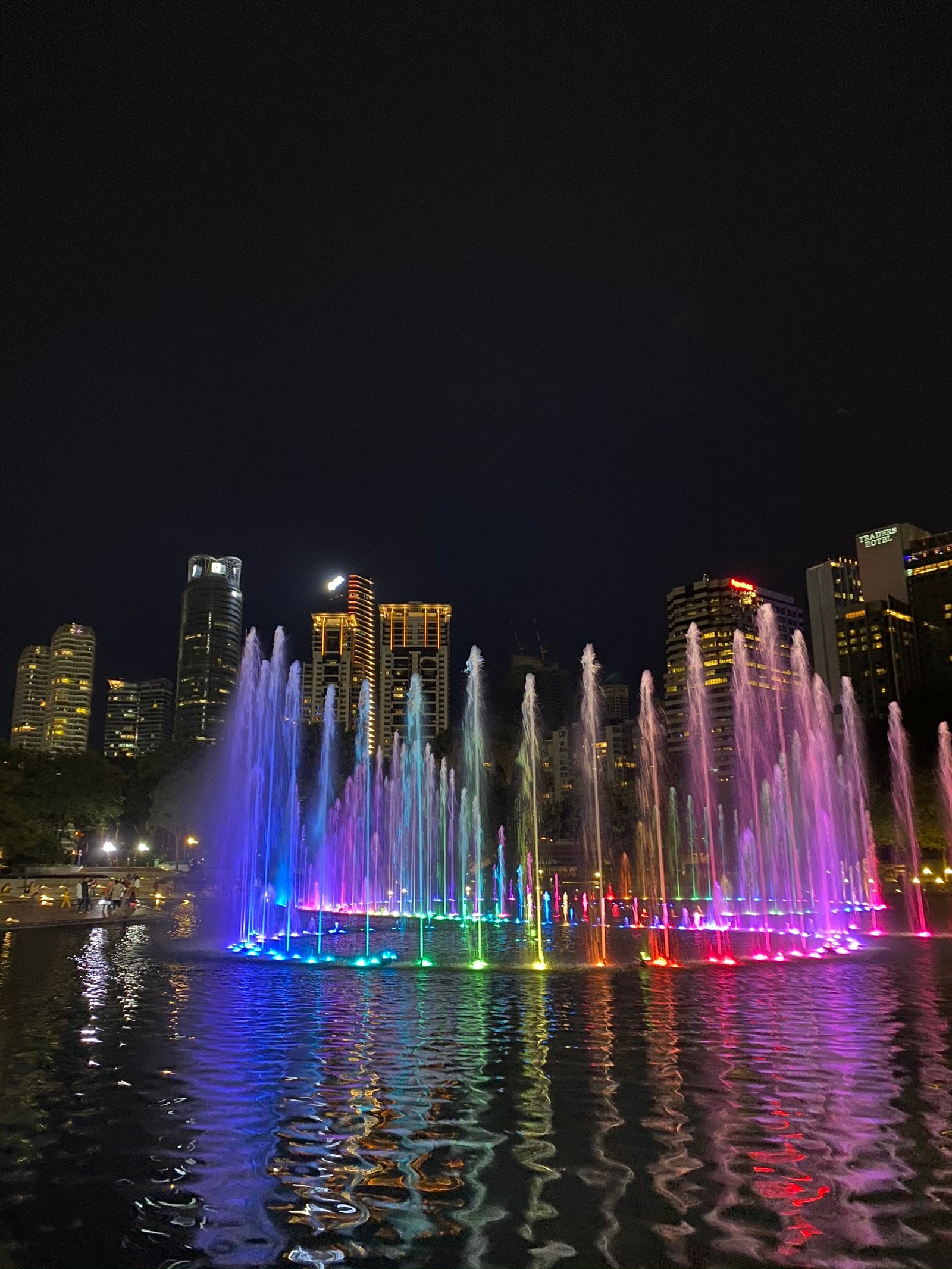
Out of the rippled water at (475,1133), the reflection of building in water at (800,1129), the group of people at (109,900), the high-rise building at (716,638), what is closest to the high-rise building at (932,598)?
the high-rise building at (716,638)

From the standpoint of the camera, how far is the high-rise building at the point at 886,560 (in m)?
170

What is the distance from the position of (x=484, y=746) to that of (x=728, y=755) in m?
78.2

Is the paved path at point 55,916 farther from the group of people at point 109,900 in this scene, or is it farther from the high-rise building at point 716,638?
the high-rise building at point 716,638

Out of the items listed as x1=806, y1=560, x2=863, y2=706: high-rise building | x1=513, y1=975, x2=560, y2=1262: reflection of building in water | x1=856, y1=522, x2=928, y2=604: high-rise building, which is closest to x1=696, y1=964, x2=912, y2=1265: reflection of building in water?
x1=513, y1=975, x2=560, y2=1262: reflection of building in water

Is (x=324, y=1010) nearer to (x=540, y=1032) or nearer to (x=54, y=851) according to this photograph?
(x=540, y=1032)

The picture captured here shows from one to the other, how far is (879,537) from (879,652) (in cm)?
3159

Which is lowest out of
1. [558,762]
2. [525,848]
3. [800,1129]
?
[800,1129]

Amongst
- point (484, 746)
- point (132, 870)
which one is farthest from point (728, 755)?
point (132, 870)

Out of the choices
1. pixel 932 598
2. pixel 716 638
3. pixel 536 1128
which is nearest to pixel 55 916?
pixel 536 1128

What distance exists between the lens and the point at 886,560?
175 m

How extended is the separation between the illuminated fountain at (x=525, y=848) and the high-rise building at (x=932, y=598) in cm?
9149

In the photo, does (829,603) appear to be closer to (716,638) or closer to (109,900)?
(716,638)

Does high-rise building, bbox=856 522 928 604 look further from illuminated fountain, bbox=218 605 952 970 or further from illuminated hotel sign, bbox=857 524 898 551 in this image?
illuminated fountain, bbox=218 605 952 970

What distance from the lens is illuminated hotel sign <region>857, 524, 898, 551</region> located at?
17550 centimetres
